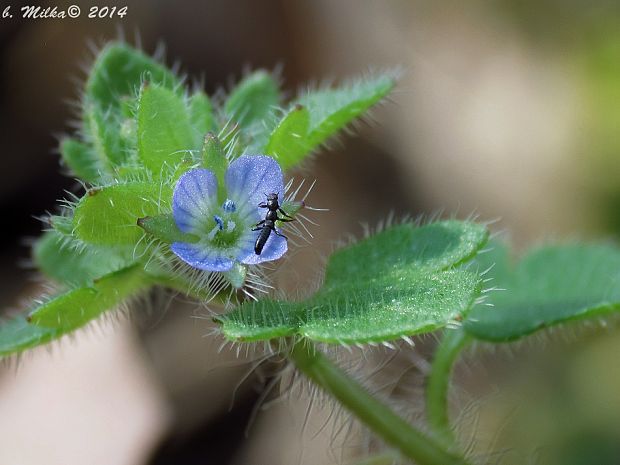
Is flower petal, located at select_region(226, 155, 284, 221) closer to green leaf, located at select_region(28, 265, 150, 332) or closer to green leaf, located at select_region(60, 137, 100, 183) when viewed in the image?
green leaf, located at select_region(28, 265, 150, 332)

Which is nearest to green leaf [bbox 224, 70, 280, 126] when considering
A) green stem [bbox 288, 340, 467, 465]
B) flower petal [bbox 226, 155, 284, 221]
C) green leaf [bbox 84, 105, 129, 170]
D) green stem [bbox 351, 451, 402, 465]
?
green leaf [bbox 84, 105, 129, 170]

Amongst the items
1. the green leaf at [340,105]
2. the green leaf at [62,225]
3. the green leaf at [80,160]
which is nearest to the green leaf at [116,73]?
the green leaf at [80,160]

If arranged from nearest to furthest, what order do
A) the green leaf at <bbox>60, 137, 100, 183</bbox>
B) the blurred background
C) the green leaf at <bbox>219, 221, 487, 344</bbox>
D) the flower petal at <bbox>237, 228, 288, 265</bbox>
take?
the green leaf at <bbox>219, 221, 487, 344</bbox>
the flower petal at <bbox>237, 228, 288, 265</bbox>
the green leaf at <bbox>60, 137, 100, 183</bbox>
the blurred background

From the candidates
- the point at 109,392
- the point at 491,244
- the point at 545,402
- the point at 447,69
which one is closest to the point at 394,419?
the point at 491,244

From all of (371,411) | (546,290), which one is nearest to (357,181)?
(546,290)

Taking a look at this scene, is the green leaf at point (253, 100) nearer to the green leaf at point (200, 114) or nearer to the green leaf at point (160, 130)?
the green leaf at point (200, 114)

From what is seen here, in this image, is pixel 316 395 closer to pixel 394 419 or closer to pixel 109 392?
pixel 394 419
